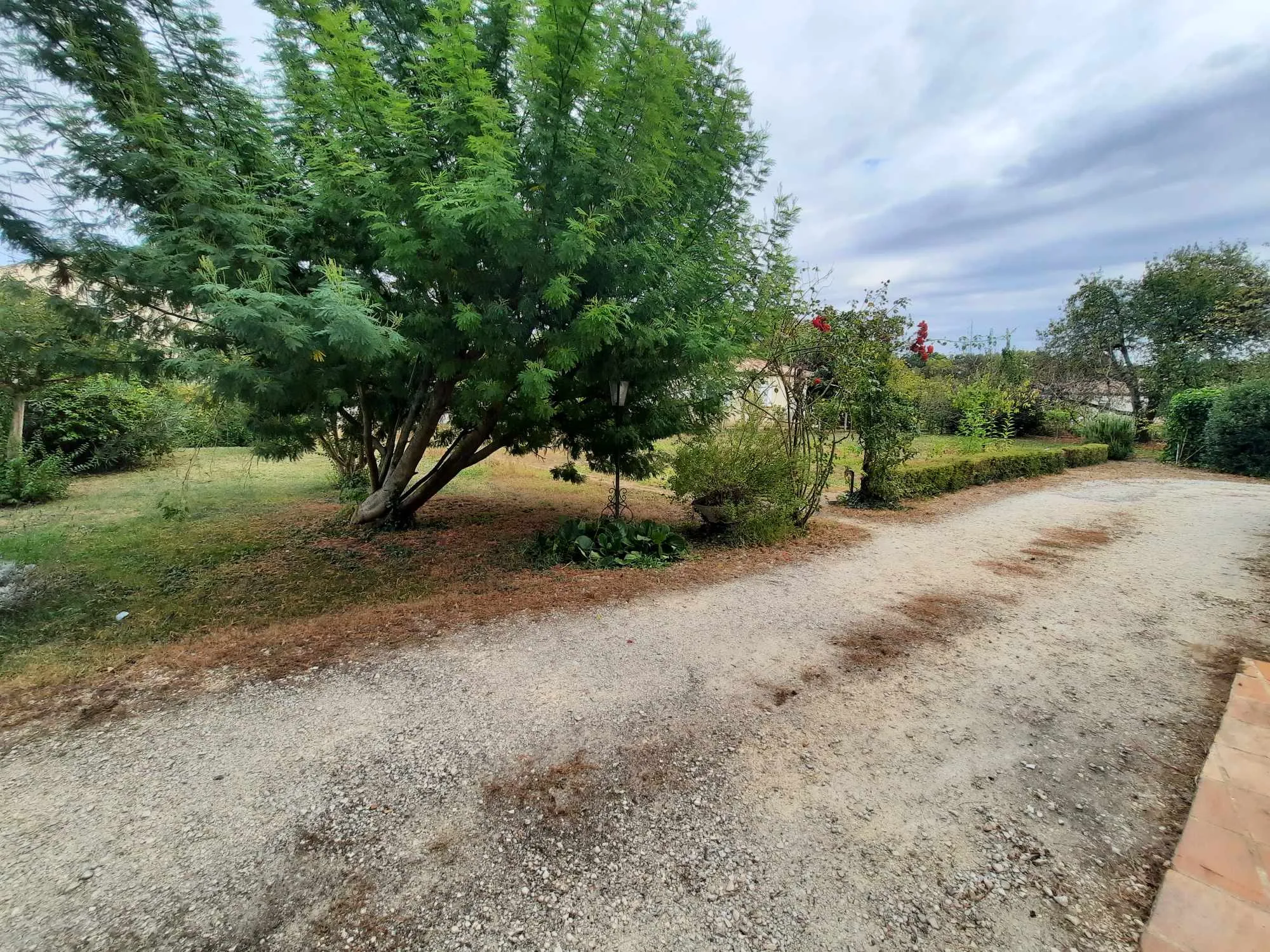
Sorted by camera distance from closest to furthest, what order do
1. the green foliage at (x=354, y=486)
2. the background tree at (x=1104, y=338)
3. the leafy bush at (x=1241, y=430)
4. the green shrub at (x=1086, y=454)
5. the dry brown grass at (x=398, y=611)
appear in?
the dry brown grass at (x=398, y=611), the green foliage at (x=354, y=486), the leafy bush at (x=1241, y=430), the green shrub at (x=1086, y=454), the background tree at (x=1104, y=338)

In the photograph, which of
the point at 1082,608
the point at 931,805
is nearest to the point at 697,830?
the point at 931,805

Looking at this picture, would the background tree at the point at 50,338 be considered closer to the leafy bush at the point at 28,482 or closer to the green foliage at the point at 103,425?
the leafy bush at the point at 28,482

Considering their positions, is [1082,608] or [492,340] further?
[1082,608]

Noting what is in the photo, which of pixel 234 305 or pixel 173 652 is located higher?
pixel 234 305

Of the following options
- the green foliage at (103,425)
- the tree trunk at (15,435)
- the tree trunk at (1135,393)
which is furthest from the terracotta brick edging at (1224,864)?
the tree trunk at (1135,393)

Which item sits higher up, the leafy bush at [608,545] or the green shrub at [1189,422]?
the green shrub at [1189,422]

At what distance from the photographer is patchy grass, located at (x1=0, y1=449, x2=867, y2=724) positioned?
3217 mm

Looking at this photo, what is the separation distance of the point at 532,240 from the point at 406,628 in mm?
3128

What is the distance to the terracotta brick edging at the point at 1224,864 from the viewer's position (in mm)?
1515

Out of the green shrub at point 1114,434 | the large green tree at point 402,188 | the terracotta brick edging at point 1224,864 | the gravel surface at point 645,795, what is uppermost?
the large green tree at point 402,188

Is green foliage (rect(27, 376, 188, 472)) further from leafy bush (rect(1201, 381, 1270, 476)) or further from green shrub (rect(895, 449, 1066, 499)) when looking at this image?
leafy bush (rect(1201, 381, 1270, 476))

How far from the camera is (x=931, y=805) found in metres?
2.11

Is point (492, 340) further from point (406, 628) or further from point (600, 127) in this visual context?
point (406, 628)

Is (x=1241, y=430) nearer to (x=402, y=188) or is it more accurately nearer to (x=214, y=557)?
(x=402, y=188)
